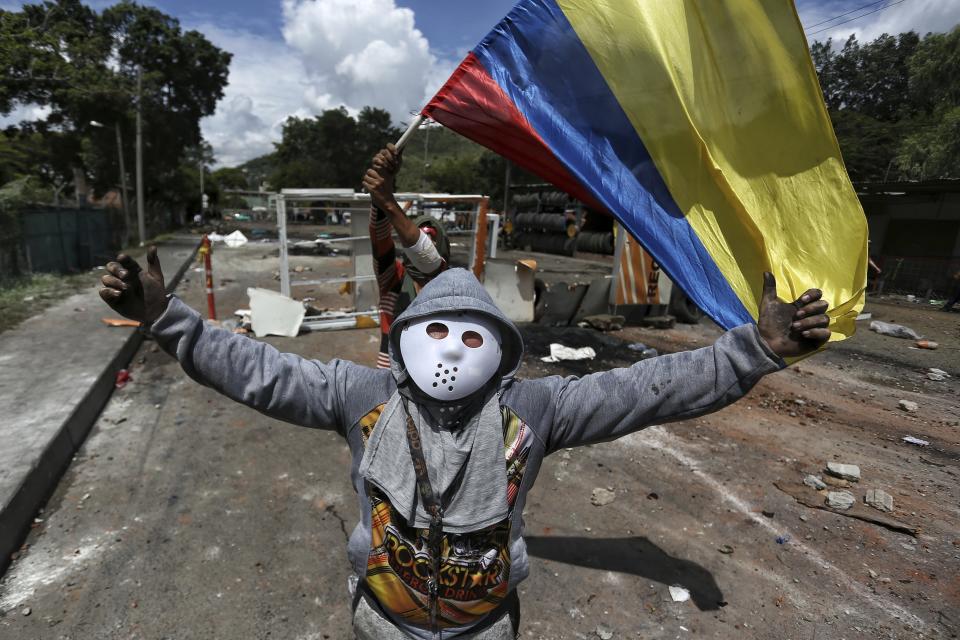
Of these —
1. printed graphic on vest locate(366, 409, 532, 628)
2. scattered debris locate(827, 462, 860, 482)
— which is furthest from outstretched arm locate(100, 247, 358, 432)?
scattered debris locate(827, 462, 860, 482)

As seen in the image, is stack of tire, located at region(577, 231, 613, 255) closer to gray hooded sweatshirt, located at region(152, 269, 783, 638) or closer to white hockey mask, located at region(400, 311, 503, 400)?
gray hooded sweatshirt, located at region(152, 269, 783, 638)

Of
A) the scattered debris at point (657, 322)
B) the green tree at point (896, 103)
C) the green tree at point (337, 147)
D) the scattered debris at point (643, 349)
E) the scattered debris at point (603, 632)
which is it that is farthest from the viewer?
the green tree at point (337, 147)

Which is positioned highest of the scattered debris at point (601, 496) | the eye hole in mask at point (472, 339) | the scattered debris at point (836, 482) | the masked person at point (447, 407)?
the eye hole in mask at point (472, 339)

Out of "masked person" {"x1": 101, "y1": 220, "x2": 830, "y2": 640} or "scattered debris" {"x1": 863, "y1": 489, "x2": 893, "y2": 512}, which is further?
"scattered debris" {"x1": 863, "y1": 489, "x2": 893, "y2": 512}

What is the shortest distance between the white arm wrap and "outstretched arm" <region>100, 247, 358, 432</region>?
51.1 inches

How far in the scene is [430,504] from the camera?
1.39 m

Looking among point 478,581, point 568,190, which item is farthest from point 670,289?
point 478,581

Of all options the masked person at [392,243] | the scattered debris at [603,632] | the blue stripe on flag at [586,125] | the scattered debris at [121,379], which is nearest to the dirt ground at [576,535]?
the scattered debris at [603,632]

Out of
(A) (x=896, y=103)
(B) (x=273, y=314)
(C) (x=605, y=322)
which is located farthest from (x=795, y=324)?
(A) (x=896, y=103)

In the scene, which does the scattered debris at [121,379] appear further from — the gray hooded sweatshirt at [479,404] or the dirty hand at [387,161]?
the gray hooded sweatshirt at [479,404]

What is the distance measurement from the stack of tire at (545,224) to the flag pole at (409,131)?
2360cm

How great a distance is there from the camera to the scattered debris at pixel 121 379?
19.6 feet

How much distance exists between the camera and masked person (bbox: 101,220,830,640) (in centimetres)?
139

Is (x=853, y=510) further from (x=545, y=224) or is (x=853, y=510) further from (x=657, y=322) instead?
(x=545, y=224)
